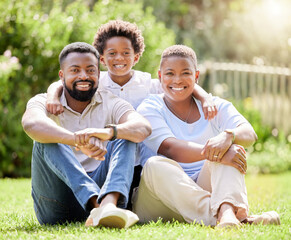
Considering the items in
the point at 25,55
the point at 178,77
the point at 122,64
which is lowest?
the point at 178,77

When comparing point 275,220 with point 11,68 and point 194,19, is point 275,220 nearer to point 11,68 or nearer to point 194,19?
point 11,68

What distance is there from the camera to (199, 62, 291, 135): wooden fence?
10.7 metres

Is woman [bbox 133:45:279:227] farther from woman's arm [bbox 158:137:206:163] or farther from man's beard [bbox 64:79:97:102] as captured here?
man's beard [bbox 64:79:97:102]

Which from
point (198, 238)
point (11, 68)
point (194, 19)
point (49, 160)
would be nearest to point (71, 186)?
point (49, 160)

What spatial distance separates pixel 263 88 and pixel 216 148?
775 centimetres

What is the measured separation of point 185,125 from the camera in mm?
3977

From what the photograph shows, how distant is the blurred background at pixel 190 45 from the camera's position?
7.68 meters

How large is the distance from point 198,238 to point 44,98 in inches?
68.5

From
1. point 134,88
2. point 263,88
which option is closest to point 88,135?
point 134,88

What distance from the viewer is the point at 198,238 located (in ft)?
9.44

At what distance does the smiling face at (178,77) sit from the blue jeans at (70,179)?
27.9 inches

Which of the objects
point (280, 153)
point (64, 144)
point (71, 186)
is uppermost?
point (64, 144)

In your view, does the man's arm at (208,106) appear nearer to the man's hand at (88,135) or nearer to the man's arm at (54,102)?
the man's hand at (88,135)

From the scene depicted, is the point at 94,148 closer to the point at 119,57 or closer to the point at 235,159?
the point at 235,159
